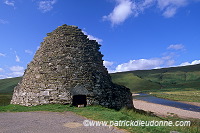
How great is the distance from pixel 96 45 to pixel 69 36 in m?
2.70

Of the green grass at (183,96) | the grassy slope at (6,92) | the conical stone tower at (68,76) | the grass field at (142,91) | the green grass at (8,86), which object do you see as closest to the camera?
the grass field at (142,91)

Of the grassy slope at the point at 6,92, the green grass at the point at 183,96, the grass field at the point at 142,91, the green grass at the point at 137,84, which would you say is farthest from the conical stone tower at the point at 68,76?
the green grass at the point at 137,84

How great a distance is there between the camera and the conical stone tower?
42.2 ft

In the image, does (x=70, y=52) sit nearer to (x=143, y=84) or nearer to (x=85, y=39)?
(x=85, y=39)

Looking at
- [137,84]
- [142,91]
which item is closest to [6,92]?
[142,91]

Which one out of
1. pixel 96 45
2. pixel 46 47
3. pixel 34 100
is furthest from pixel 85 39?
pixel 34 100

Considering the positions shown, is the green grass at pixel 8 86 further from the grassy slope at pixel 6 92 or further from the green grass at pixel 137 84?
the green grass at pixel 137 84

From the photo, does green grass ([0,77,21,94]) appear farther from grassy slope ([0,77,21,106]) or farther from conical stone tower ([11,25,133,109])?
conical stone tower ([11,25,133,109])

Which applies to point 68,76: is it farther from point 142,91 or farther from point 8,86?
point 8,86

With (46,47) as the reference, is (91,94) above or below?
below

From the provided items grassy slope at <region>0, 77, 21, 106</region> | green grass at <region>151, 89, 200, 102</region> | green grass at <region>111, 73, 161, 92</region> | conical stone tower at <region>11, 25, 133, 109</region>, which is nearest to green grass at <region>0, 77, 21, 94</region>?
grassy slope at <region>0, 77, 21, 106</region>

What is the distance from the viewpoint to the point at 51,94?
12.8m

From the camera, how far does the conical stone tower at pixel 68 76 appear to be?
1285 cm

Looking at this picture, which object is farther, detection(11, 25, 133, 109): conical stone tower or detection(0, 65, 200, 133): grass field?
detection(11, 25, 133, 109): conical stone tower
